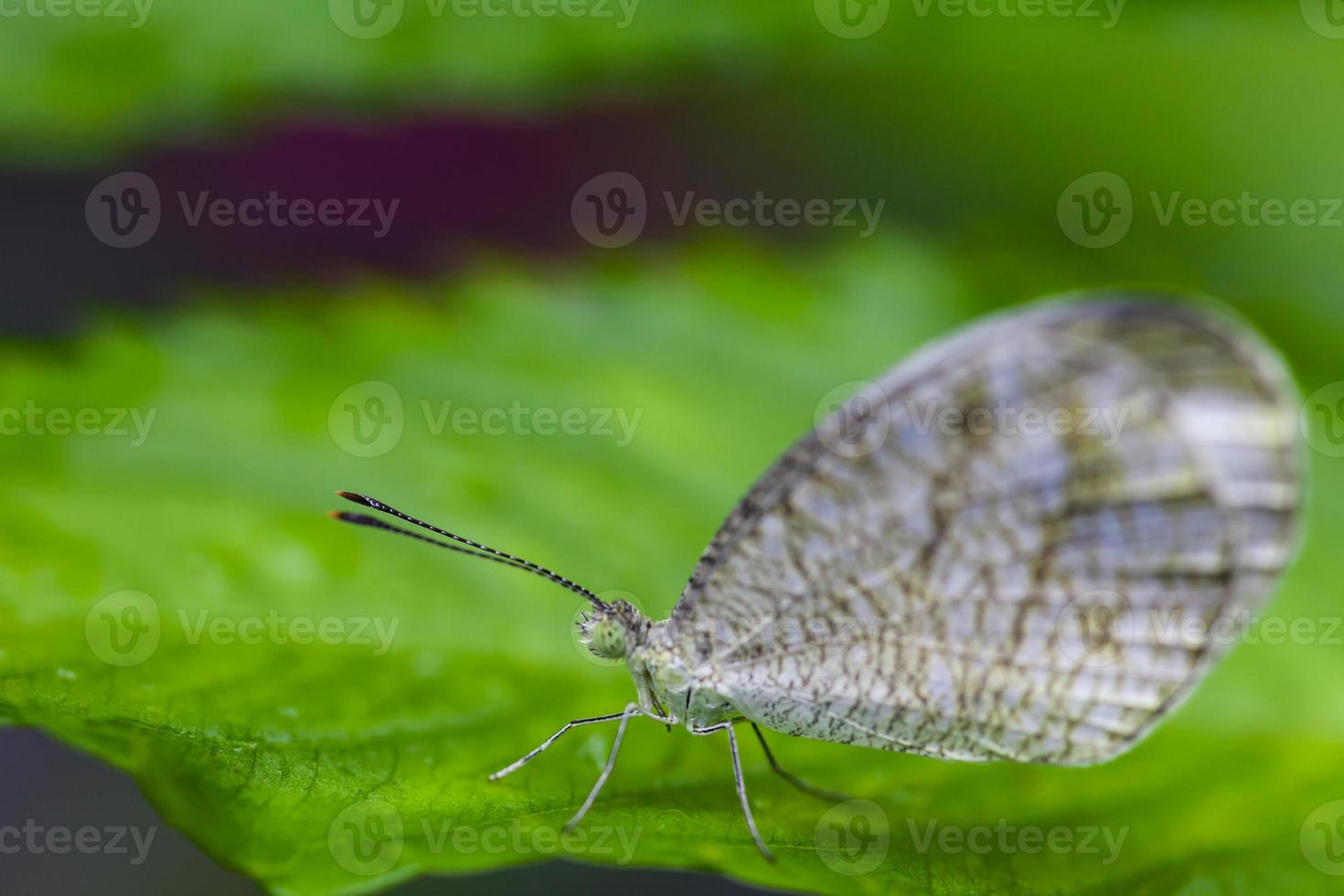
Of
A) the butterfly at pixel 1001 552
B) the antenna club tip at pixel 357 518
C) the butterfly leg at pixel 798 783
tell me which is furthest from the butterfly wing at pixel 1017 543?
the antenna club tip at pixel 357 518

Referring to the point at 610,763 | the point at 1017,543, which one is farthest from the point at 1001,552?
the point at 610,763

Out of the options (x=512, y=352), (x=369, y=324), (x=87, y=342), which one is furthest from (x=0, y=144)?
(x=512, y=352)

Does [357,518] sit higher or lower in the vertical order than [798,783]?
higher

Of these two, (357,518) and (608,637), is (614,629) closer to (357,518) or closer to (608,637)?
(608,637)

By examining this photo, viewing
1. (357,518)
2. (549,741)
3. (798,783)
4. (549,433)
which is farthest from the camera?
(549,433)

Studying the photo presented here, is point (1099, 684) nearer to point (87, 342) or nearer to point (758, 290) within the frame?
point (758, 290)

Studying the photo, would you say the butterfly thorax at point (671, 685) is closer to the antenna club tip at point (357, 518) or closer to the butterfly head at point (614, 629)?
the butterfly head at point (614, 629)
